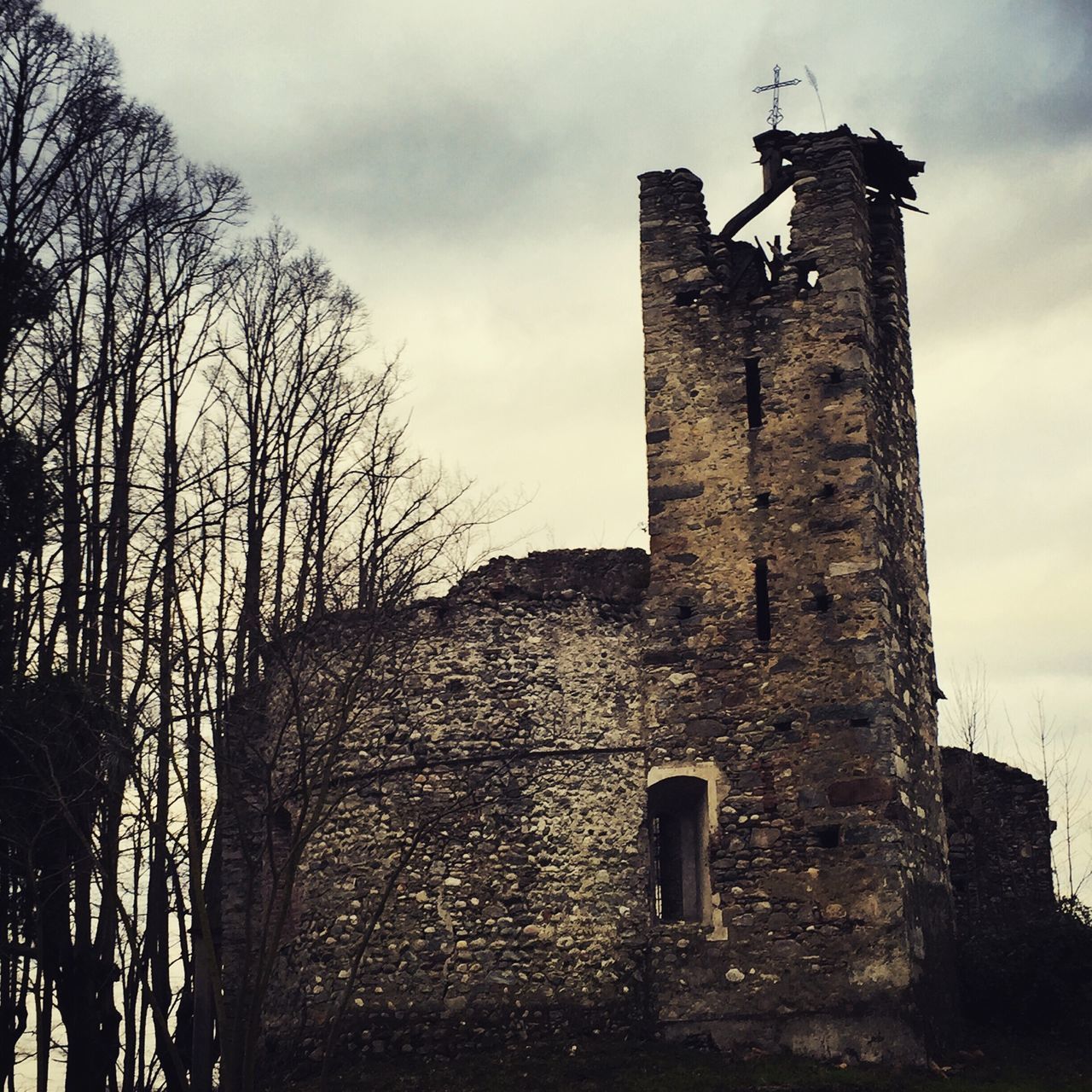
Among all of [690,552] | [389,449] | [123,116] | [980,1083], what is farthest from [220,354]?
[980,1083]

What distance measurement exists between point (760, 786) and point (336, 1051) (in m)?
5.46

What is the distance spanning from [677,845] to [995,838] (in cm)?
508

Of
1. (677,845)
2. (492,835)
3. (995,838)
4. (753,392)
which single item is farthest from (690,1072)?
(753,392)

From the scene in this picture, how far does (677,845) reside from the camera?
17766 millimetres

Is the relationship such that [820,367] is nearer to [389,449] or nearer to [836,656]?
[836,656]

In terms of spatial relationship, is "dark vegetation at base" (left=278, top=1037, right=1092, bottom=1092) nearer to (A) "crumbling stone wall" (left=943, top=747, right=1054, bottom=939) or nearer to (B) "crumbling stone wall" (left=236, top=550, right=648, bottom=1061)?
(B) "crumbling stone wall" (left=236, top=550, right=648, bottom=1061)

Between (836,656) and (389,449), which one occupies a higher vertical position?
(389,449)

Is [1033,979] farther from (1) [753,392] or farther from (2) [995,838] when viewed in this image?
(1) [753,392]

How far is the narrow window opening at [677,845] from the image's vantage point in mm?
17391

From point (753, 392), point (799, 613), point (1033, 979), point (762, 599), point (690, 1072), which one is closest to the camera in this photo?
point (690, 1072)

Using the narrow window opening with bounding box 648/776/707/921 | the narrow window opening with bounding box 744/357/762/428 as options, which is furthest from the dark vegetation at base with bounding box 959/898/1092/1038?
the narrow window opening with bounding box 744/357/762/428

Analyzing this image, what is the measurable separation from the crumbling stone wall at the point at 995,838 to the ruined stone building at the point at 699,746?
1.32 meters

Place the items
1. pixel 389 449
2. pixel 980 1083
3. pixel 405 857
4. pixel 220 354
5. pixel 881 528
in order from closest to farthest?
1. pixel 405 857
2. pixel 980 1083
3. pixel 389 449
4. pixel 881 528
5. pixel 220 354

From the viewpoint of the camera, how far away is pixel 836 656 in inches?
674
